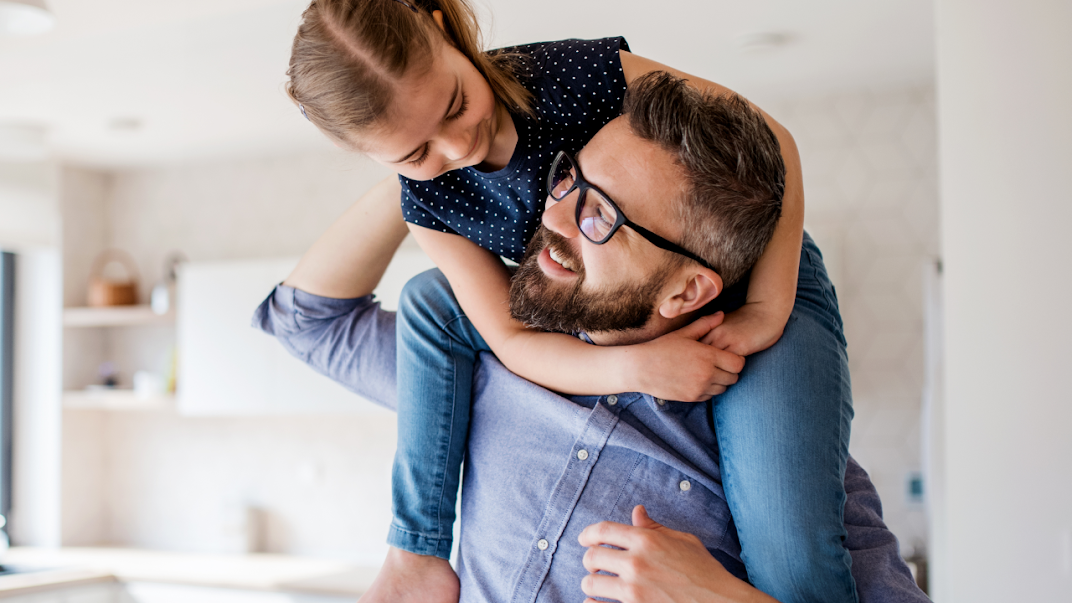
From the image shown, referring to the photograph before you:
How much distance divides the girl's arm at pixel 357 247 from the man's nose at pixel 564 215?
1.01ft

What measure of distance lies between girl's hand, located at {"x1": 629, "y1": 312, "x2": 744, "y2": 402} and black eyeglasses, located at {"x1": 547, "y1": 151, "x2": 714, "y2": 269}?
13 cm

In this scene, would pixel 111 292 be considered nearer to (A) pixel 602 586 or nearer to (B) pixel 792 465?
(A) pixel 602 586

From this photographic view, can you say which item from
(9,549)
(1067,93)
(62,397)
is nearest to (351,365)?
(1067,93)

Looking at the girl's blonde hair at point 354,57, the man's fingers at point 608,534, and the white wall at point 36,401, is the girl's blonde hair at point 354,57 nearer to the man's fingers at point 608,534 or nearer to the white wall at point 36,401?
the man's fingers at point 608,534

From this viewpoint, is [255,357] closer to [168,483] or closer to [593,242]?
[168,483]

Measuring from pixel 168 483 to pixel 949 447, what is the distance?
420 cm

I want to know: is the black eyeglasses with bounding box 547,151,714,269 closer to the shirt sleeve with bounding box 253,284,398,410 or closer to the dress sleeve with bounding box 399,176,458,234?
the dress sleeve with bounding box 399,176,458,234

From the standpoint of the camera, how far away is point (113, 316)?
14.0ft

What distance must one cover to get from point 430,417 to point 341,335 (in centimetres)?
27

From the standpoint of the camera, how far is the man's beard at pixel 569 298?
111cm

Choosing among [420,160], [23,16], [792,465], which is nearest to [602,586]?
[792,465]

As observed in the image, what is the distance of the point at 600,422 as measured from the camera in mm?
1115

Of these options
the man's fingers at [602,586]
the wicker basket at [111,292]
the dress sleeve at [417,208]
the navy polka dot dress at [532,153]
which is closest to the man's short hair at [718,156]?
the navy polka dot dress at [532,153]

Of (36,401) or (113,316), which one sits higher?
(113,316)
